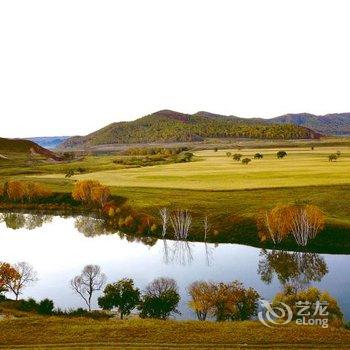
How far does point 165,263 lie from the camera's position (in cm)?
6788

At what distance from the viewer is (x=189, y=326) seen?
36.2 meters

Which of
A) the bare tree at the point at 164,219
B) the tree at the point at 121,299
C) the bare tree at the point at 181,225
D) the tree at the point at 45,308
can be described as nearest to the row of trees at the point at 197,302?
the tree at the point at 121,299

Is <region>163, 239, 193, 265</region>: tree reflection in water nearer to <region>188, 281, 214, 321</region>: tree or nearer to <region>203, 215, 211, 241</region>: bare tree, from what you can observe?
<region>203, 215, 211, 241</region>: bare tree

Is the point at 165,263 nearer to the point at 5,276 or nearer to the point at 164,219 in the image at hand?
the point at 164,219

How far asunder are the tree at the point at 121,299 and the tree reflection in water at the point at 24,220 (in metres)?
52.5

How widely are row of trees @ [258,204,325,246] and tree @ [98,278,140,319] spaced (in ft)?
97.5

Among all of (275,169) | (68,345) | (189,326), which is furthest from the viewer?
(275,169)

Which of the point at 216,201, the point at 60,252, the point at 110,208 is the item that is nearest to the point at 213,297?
the point at 60,252

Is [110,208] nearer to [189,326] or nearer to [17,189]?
[17,189]

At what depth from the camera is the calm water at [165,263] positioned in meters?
56.0

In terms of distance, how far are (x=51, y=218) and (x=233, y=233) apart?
45.4m

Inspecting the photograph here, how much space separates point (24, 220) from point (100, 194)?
17454 mm

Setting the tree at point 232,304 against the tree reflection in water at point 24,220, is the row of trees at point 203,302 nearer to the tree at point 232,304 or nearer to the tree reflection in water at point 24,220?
the tree at point 232,304

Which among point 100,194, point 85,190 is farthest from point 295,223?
point 85,190
